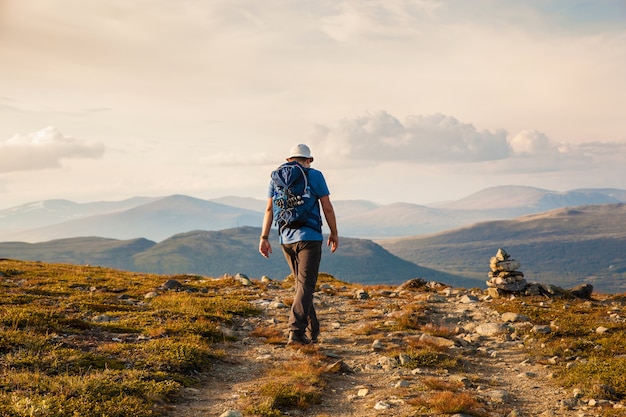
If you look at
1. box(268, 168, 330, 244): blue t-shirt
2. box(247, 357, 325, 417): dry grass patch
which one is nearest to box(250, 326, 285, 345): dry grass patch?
box(247, 357, 325, 417): dry grass patch

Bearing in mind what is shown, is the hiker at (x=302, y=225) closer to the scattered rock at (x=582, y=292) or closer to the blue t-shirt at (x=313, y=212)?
the blue t-shirt at (x=313, y=212)

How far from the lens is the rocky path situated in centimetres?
941

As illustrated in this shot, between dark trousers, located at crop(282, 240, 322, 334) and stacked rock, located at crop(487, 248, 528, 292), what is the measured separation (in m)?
14.3

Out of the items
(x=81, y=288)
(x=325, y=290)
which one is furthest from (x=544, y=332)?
(x=81, y=288)

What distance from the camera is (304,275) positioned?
13.4 meters

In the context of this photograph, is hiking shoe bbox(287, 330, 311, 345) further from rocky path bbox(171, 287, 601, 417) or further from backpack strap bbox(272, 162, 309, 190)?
backpack strap bbox(272, 162, 309, 190)

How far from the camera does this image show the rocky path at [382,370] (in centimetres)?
941

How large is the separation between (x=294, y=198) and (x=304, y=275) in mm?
2121

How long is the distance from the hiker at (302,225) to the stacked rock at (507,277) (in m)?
14.3

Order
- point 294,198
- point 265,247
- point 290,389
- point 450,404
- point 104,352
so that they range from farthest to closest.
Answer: point 265,247 → point 294,198 → point 104,352 → point 290,389 → point 450,404

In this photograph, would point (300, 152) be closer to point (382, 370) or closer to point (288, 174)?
point (288, 174)

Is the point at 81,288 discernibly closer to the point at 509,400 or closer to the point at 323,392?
the point at 323,392

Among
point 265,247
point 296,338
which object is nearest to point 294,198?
point 265,247

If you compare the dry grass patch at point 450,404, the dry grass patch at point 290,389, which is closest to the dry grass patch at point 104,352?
the dry grass patch at point 290,389
